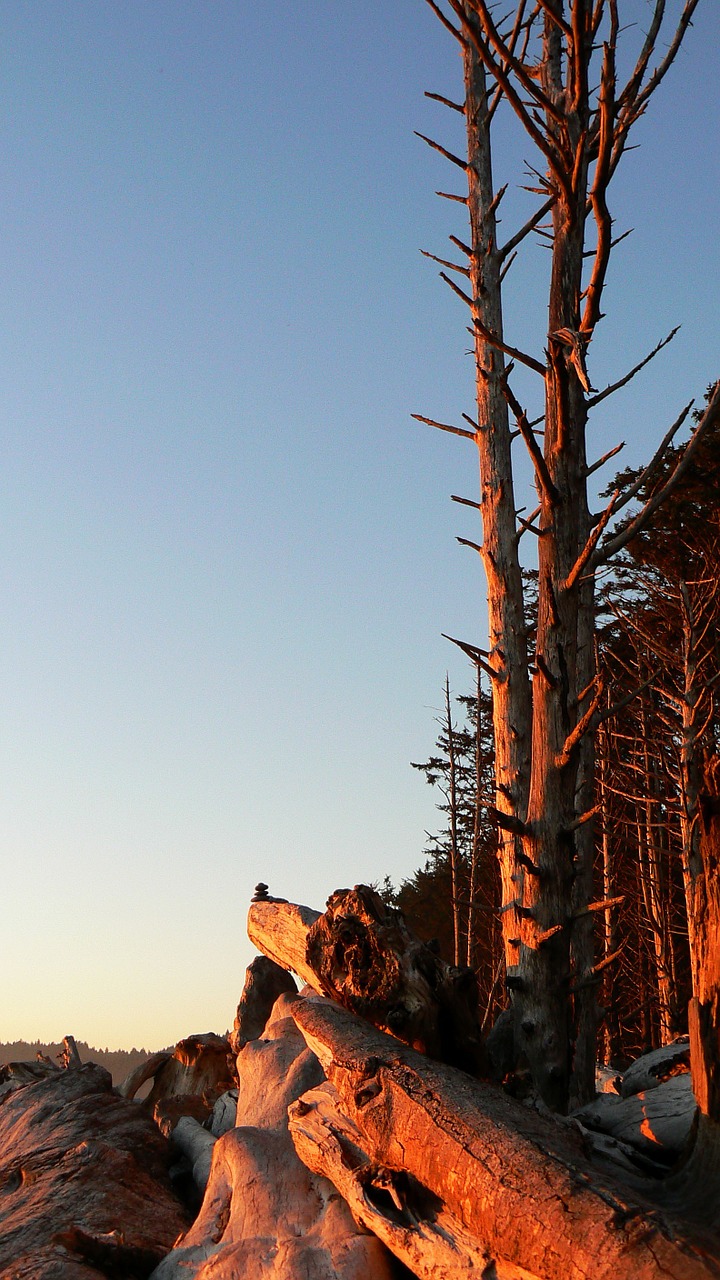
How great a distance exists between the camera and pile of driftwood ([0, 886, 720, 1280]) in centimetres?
381

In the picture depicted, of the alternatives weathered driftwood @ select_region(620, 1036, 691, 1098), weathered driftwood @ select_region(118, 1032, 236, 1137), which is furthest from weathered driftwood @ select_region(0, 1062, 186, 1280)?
weathered driftwood @ select_region(620, 1036, 691, 1098)

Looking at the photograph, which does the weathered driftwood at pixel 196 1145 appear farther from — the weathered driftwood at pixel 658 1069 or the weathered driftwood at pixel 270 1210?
the weathered driftwood at pixel 658 1069

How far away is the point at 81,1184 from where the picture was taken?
5.86 m

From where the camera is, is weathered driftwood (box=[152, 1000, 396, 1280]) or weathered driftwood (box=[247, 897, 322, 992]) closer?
weathered driftwood (box=[152, 1000, 396, 1280])

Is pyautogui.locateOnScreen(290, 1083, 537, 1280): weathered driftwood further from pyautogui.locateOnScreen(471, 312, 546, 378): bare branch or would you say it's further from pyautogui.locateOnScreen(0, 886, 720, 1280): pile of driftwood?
pyautogui.locateOnScreen(471, 312, 546, 378): bare branch

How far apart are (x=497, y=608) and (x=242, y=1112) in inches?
150

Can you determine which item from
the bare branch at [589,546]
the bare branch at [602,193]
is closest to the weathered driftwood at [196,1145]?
the bare branch at [589,546]

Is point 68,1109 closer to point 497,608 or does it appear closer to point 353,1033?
point 353,1033

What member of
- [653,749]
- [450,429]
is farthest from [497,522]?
[653,749]

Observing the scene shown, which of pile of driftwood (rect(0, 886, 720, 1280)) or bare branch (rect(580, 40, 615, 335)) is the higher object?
bare branch (rect(580, 40, 615, 335))

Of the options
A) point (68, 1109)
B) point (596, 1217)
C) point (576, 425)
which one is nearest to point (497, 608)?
point (576, 425)

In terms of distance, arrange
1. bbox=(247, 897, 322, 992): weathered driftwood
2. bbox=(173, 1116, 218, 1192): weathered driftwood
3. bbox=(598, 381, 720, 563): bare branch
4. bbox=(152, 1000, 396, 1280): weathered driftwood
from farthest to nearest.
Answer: bbox=(247, 897, 322, 992): weathered driftwood → bbox=(173, 1116, 218, 1192): weathered driftwood → bbox=(598, 381, 720, 563): bare branch → bbox=(152, 1000, 396, 1280): weathered driftwood

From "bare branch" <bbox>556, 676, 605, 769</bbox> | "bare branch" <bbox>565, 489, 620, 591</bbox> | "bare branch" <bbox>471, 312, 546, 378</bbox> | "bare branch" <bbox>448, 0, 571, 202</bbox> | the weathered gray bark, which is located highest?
"bare branch" <bbox>448, 0, 571, 202</bbox>

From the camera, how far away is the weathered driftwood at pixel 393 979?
5.20 m
